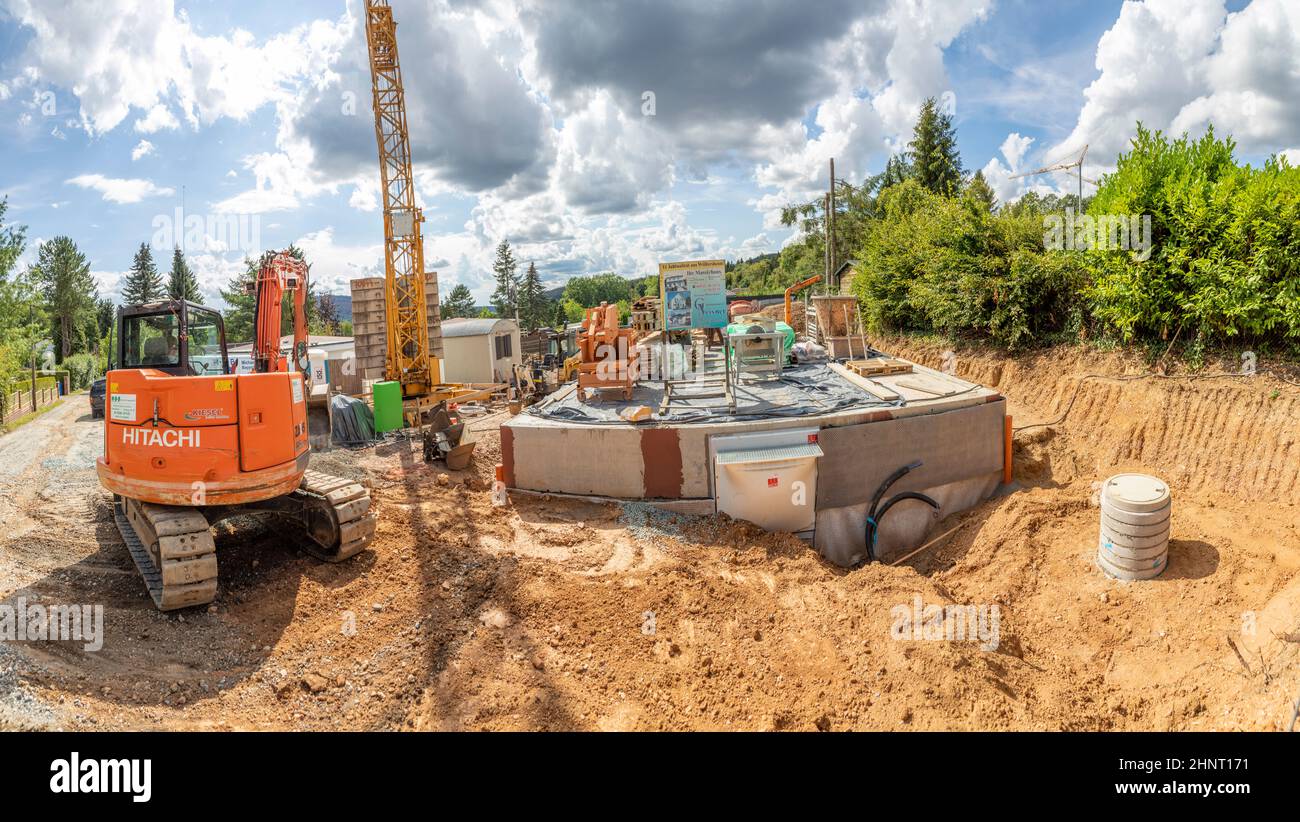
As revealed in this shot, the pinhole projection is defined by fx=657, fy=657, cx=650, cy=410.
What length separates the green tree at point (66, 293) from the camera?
56.5 metres

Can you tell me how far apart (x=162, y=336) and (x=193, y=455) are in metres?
2.04

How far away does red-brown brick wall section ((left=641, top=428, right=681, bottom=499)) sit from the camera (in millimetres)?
10008

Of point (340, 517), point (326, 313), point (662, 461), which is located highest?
point (326, 313)

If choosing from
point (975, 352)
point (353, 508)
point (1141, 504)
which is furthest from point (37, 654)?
point (975, 352)

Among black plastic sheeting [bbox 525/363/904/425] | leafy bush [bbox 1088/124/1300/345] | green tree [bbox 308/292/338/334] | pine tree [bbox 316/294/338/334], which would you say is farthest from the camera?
pine tree [bbox 316/294/338/334]

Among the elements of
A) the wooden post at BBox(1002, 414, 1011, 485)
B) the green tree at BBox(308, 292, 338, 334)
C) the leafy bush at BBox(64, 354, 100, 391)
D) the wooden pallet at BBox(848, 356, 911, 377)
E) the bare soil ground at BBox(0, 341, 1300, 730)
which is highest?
the green tree at BBox(308, 292, 338, 334)

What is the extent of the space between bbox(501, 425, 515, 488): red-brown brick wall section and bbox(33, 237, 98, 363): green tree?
213ft

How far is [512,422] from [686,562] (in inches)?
162

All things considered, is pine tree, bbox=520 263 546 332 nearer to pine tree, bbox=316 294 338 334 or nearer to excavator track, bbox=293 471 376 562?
pine tree, bbox=316 294 338 334

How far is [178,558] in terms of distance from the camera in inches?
248

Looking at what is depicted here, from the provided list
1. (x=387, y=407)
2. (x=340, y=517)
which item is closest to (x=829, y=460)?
(x=340, y=517)

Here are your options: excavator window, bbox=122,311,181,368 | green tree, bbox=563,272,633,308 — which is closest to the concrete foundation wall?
excavator window, bbox=122,311,181,368

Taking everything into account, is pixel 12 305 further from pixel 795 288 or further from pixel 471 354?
pixel 795 288

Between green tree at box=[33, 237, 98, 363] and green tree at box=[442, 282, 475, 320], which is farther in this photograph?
green tree at box=[442, 282, 475, 320]
